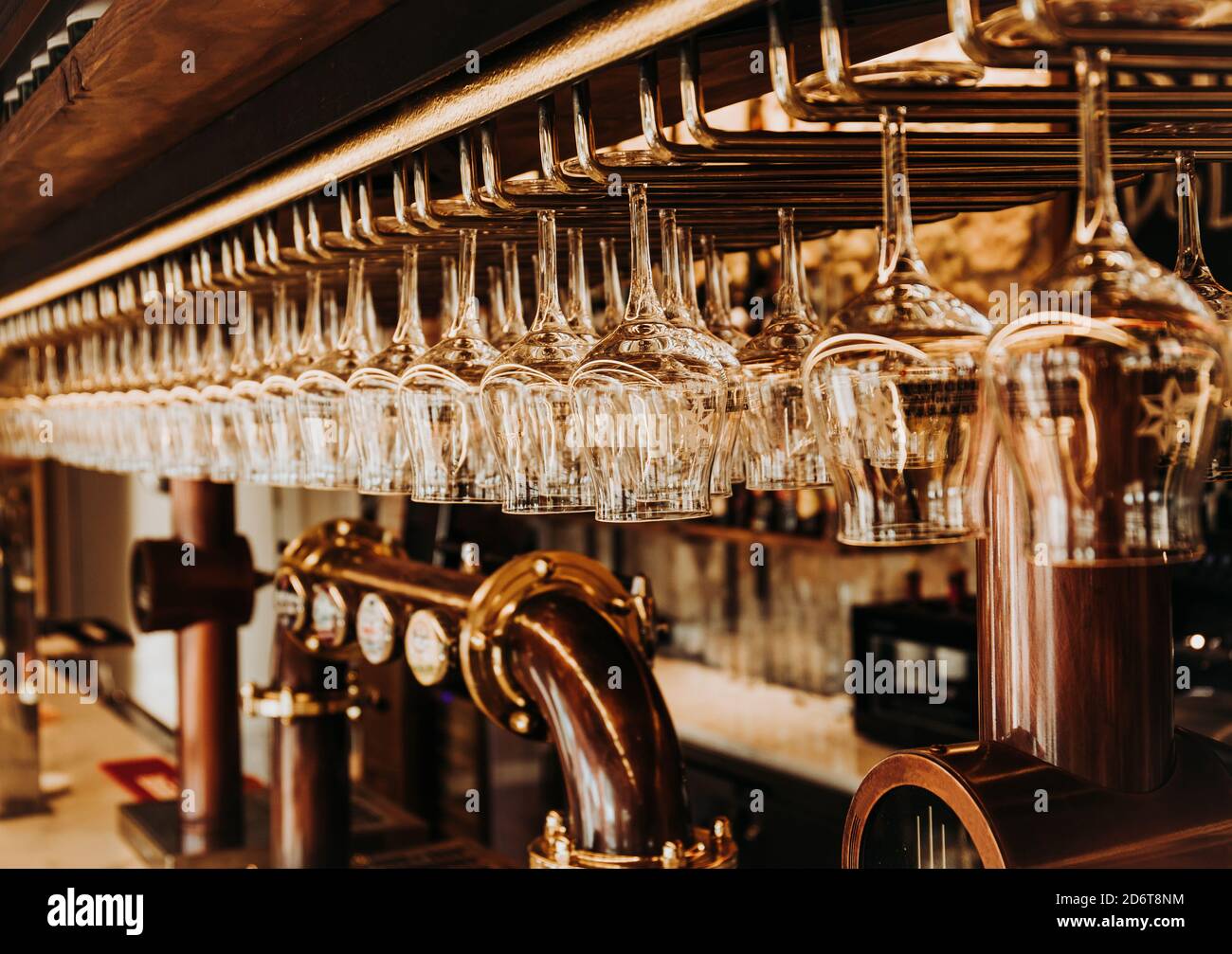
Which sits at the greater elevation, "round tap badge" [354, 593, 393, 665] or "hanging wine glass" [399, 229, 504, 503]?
"hanging wine glass" [399, 229, 504, 503]

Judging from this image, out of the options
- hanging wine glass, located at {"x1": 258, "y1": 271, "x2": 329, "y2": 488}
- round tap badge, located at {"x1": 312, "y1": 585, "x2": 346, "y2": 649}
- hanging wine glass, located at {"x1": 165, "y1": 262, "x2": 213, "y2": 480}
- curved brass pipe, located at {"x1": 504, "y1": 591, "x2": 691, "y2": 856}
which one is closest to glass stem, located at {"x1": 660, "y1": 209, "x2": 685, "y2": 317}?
hanging wine glass, located at {"x1": 258, "y1": 271, "x2": 329, "y2": 488}

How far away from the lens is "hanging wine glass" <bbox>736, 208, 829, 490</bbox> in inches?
43.5

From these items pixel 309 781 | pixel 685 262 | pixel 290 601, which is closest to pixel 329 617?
pixel 290 601

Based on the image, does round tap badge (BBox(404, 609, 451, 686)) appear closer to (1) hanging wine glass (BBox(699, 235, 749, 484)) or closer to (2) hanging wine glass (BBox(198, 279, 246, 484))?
(2) hanging wine glass (BBox(198, 279, 246, 484))

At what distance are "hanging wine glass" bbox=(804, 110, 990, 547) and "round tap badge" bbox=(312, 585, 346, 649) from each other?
173 centimetres

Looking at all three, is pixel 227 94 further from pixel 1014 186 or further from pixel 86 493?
pixel 86 493

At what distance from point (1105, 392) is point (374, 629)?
69.6 inches

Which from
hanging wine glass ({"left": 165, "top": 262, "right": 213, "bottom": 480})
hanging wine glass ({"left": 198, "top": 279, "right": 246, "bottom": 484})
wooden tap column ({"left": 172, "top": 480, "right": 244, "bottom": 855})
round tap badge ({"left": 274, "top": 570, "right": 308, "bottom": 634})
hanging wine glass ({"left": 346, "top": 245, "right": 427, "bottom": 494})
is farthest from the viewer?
wooden tap column ({"left": 172, "top": 480, "right": 244, "bottom": 855})

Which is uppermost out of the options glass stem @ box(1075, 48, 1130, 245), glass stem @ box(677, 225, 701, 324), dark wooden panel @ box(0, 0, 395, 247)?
dark wooden panel @ box(0, 0, 395, 247)

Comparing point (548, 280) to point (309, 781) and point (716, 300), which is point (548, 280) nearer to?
point (716, 300)

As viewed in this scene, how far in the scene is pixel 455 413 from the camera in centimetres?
124
